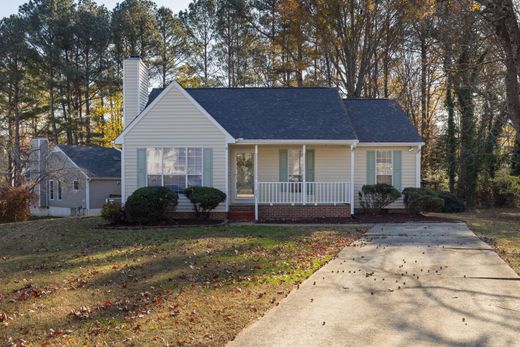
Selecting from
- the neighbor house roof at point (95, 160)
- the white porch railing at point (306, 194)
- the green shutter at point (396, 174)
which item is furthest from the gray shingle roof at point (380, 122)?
the neighbor house roof at point (95, 160)

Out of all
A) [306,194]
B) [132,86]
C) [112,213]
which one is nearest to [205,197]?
[112,213]

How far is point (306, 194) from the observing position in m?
18.3

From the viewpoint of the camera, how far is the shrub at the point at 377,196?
18328 mm

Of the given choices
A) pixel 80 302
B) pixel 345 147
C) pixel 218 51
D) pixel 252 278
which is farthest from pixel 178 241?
pixel 218 51

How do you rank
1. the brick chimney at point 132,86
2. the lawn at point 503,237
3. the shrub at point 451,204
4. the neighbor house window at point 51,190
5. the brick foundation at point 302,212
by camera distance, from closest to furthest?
the lawn at point 503,237 → the brick foundation at point 302,212 → the brick chimney at point 132,86 → the shrub at point 451,204 → the neighbor house window at point 51,190

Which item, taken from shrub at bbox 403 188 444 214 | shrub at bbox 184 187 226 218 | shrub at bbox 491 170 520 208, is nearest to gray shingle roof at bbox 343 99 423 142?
shrub at bbox 403 188 444 214

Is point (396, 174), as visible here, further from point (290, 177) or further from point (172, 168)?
point (172, 168)

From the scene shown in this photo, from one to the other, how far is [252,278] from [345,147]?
1177 cm

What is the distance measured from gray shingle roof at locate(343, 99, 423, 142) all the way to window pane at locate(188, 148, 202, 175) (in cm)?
653

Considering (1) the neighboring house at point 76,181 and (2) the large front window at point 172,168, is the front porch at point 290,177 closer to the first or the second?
(2) the large front window at point 172,168

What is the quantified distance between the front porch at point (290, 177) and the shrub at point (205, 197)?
1526mm

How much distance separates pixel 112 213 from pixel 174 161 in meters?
2.87

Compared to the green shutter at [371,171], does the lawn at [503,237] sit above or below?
below

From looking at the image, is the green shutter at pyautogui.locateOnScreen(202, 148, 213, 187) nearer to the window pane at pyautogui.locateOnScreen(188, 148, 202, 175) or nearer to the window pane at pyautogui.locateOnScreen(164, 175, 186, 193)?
the window pane at pyautogui.locateOnScreen(188, 148, 202, 175)
